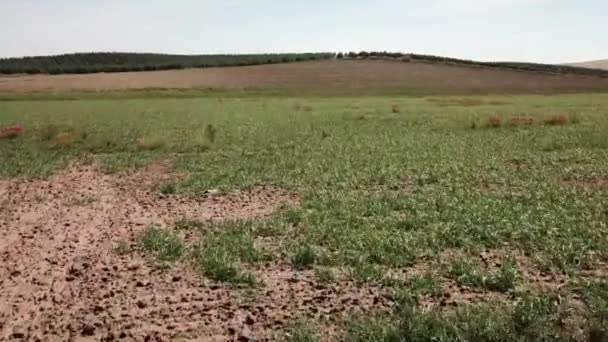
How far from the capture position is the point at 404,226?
912 centimetres

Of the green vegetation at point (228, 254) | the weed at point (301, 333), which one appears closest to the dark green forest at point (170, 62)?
the green vegetation at point (228, 254)

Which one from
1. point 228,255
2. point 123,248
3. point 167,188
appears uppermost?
point 228,255

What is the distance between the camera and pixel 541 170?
47.8 feet

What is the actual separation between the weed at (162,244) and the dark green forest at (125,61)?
8391cm

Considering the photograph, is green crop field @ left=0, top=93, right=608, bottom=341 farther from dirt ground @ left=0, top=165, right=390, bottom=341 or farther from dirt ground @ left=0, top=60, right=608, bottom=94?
dirt ground @ left=0, top=60, right=608, bottom=94

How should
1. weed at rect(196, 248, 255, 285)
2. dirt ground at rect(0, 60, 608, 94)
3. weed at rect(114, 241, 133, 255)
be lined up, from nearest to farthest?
weed at rect(196, 248, 255, 285) → weed at rect(114, 241, 133, 255) → dirt ground at rect(0, 60, 608, 94)

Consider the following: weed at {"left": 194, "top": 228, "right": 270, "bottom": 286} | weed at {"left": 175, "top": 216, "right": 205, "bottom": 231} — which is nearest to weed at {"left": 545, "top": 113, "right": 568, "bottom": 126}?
weed at {"left": 175, "top": 216, "right": 205, "bottom": 231}

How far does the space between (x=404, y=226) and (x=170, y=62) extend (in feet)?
293

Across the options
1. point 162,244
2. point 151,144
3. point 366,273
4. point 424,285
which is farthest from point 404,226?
point 151,144

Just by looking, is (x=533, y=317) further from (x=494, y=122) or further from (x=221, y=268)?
(x=494, y=122)

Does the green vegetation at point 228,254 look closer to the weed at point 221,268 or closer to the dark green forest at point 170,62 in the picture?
the weed at point 221,268

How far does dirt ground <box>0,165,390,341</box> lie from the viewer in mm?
5689

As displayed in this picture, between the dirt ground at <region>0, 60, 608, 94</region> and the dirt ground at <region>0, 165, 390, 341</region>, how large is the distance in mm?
55518

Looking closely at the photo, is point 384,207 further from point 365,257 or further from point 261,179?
point 261,179
